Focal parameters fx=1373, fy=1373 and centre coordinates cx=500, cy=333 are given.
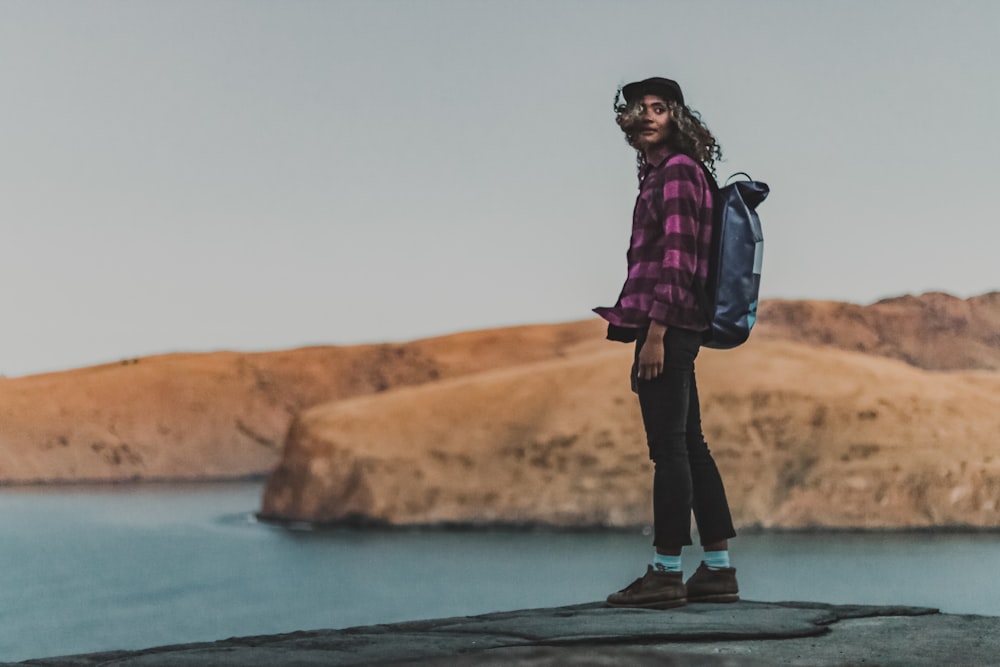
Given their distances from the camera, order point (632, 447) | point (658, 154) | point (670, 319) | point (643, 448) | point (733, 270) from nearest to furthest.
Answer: point (670, 319)
point (733, 270)
point (658, 154)
point (632, 447)
point (643, 448)

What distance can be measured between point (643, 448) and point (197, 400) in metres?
31.8

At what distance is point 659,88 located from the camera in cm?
457

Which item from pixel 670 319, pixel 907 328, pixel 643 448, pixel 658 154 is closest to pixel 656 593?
pixel 670 319

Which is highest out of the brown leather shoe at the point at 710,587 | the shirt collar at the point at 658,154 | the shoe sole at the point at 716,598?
the shirt collar at the point at 658,154

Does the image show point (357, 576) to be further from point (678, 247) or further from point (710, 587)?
point (678, 247)

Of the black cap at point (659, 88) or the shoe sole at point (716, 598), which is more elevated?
the black cap at point (659, 88)

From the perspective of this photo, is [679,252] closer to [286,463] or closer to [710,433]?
[710,433]

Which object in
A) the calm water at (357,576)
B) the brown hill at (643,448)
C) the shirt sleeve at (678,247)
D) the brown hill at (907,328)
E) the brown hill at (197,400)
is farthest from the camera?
the brown hill at (907,328)

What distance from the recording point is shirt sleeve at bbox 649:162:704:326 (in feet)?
14.3

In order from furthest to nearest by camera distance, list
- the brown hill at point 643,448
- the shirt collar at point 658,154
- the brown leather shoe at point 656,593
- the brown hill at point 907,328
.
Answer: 1. the brown hill at point 907,328
2. the brown hill at point 643,448
3. the shirt collar at point 658,154
4. the brown leather shoe at point 656,593

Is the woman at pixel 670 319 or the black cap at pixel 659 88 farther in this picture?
the black cap at pixel 659 88

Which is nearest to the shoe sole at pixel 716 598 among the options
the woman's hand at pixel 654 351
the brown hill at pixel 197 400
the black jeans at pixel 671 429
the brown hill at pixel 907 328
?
the black jeans at pixel 671 429

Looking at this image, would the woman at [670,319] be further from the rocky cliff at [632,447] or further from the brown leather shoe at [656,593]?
the rocky cliff at [632,447]

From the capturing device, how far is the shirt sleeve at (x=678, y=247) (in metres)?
4.37
